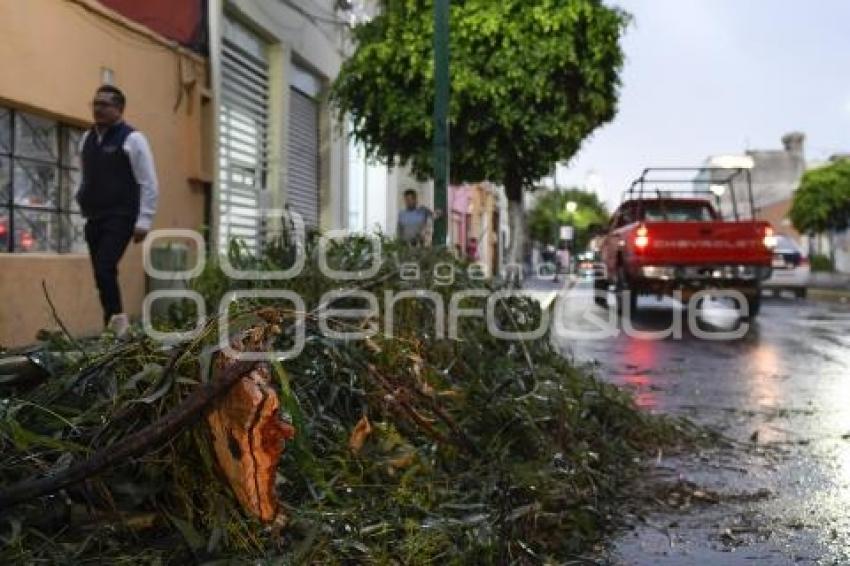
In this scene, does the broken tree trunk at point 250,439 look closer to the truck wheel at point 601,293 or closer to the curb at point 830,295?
the truck wheel at point 601,293

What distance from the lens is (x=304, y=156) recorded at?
15.5 metres

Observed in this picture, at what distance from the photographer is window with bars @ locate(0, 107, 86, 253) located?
25.2 ft

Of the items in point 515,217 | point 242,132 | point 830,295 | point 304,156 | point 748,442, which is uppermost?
point 304,156

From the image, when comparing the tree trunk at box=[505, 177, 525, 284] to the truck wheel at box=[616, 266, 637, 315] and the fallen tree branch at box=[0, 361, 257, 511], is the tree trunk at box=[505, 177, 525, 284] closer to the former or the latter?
the truck wheel at box=[616, 266, 637, 315]

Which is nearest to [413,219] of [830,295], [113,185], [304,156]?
[304,156]

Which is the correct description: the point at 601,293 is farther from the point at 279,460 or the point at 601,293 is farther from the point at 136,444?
the point at 136,444

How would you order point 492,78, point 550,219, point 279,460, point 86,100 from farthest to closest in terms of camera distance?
1. point 550,219
2. point 492,78
3. point 86,100
4. point 279,460

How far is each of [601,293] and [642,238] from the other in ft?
17.4

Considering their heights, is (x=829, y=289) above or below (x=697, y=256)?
below

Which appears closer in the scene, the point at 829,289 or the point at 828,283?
the point at 829,289

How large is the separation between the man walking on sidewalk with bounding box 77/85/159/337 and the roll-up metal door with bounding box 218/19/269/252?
505 centimetres

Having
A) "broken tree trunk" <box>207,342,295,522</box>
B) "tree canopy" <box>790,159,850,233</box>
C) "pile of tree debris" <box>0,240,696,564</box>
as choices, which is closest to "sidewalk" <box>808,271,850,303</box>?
"tree canopy" <box>790,159,850,233</box>

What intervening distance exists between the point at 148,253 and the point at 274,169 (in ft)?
14.4

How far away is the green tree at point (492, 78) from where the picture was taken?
43.4ft
